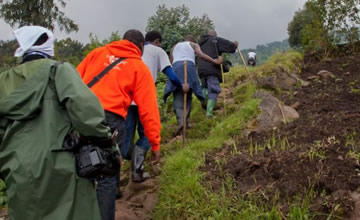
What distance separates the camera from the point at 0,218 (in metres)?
5.07

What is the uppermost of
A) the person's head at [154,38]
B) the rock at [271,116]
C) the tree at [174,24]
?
the tree at [174,24]

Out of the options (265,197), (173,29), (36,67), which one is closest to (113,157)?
(36,67)

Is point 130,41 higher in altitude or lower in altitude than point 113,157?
higher

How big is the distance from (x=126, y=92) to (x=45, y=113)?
1.19 meters

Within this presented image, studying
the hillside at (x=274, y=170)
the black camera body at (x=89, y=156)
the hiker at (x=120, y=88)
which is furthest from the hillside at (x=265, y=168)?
the black camera body at (x=89, y=156)

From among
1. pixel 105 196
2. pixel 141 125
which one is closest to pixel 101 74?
pixel 105 196

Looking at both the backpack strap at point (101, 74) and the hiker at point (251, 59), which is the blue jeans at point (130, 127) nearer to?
the backpack strap at point (101, 74)

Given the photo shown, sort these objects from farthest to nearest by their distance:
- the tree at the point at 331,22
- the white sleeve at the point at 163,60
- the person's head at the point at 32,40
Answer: the tree at the point at 331,22
the white sleeve at the point at 163,60
the person's head at the point at 32,40

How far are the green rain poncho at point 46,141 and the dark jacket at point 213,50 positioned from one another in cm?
512

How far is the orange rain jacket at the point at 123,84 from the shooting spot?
3732 millimetres

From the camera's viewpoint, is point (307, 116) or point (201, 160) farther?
point (307, 116)

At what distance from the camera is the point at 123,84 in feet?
12.4

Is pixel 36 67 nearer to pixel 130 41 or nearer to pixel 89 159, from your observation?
pixel 89 159

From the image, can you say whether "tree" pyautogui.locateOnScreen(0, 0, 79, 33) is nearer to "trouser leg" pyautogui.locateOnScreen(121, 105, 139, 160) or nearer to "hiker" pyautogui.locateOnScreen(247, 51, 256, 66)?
"hiker" pyautogui.locateOnScreen(247, 51, 256, 66)
